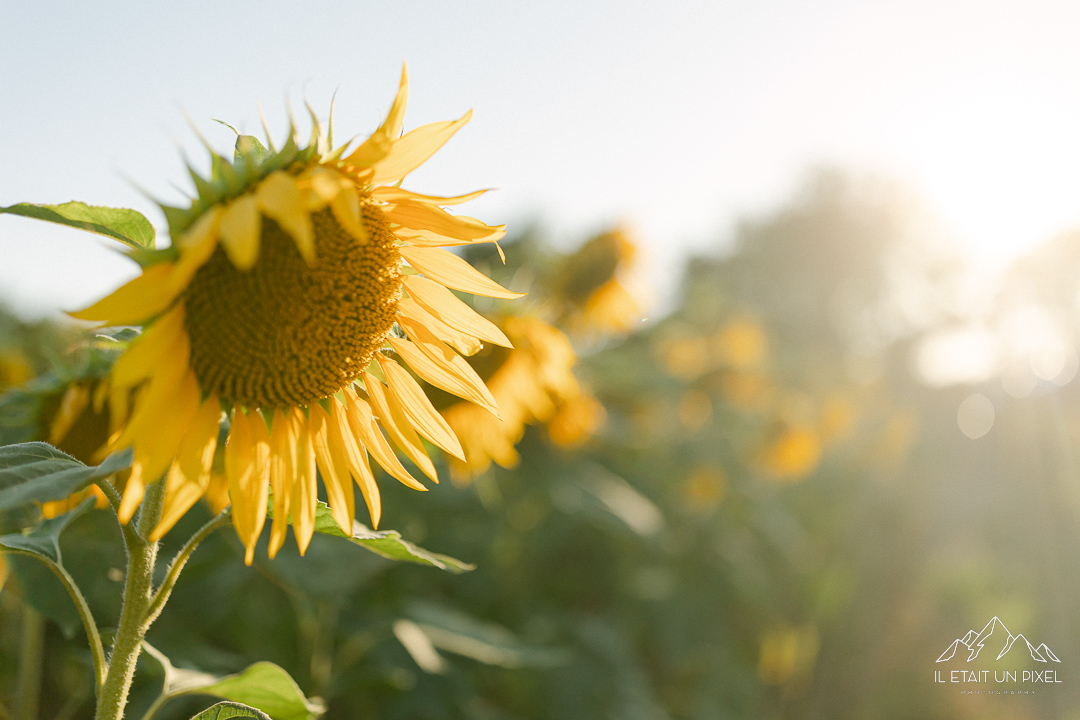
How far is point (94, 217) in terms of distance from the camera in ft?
2.36

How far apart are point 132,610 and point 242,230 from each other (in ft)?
1.54

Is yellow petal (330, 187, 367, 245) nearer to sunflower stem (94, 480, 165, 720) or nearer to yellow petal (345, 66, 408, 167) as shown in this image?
yellow petal (345, 66, 408, 167)

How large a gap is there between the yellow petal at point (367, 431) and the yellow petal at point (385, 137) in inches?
12.8

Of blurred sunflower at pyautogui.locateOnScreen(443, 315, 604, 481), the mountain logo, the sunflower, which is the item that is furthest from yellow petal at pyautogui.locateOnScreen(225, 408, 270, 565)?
the mountain logo

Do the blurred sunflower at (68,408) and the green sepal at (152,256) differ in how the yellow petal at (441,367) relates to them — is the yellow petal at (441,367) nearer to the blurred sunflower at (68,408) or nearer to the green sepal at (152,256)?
the green sepal at (152,256)

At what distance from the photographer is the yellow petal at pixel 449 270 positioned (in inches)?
37.1

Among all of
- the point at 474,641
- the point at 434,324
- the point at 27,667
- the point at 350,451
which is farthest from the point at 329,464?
the point at 474,641

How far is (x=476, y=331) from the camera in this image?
959mm

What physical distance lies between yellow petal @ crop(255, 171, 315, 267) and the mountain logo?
638cm

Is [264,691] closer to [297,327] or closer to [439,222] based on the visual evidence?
[297,327]

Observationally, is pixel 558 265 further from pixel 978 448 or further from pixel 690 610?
pixel 978 448

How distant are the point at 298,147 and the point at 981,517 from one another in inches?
411

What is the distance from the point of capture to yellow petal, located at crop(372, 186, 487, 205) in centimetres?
82

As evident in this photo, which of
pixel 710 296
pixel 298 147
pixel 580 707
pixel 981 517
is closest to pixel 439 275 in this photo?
pixel 298 147
